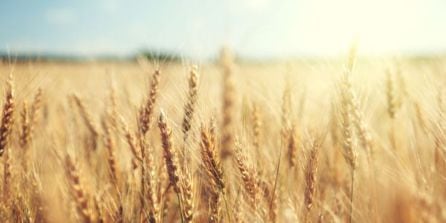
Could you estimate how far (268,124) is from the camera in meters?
3.13

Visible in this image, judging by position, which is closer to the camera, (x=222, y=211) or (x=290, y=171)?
(x=222, y=211)

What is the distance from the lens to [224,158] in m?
2.73

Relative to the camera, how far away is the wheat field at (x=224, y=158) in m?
1.58

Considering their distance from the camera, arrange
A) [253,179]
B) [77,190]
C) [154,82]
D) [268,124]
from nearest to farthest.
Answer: [77,190], [253,179], [154,82], [268,124]

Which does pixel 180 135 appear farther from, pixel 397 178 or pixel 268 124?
pixel 268 124

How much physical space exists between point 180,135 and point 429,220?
0.91 metres

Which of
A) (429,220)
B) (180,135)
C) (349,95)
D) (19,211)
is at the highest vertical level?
(349,95)

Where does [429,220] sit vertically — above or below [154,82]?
below

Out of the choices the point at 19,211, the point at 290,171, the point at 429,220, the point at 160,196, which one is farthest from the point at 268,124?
the point at 429,220

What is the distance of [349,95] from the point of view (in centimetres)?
175

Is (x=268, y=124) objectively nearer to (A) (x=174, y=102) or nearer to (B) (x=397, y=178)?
(B) (x=397, y=178)

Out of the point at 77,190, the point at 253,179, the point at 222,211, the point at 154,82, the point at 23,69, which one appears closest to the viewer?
the point at 77,190

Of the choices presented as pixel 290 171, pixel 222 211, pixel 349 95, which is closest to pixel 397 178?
pixel 290 171

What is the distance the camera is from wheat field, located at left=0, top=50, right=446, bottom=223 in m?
1.58
